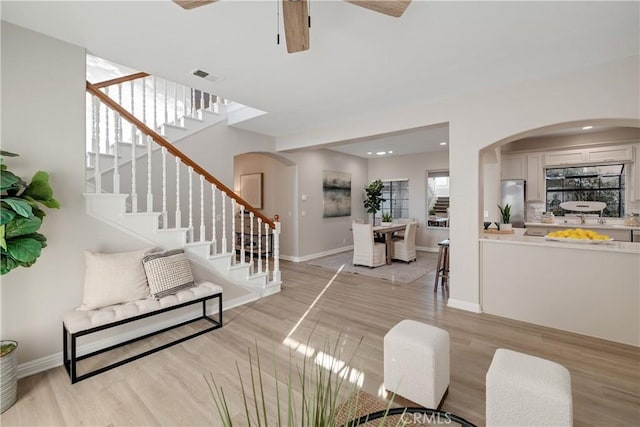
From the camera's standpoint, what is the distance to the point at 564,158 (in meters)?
5.53

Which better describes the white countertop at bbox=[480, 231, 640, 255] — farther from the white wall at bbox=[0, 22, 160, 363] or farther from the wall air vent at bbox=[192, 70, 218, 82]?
the white wall at bbox=[0, 22, 160, 363]

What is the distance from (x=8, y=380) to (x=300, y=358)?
6.59ft

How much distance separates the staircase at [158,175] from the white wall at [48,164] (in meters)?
0.17

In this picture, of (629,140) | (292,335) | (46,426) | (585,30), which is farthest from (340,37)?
(629,140)

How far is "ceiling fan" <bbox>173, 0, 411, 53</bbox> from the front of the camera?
158cm

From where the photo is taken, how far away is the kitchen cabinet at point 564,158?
5.39m

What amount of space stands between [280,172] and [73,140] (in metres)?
4.47

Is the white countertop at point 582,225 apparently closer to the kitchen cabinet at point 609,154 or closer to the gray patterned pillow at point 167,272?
the kitchen cabinet at point 609,154

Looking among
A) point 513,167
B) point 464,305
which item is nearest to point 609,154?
point 513,167

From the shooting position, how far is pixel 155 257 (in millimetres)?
2725

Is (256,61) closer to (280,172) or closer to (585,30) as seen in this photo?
(585,30)

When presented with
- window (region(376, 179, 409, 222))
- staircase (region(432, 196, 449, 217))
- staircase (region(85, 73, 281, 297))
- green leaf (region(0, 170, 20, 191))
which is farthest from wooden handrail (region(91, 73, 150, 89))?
staircase (region(432, 196, 449, 217))

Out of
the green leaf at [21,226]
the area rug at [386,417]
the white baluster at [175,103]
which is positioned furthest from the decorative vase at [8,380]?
the white baluster at [175,103]

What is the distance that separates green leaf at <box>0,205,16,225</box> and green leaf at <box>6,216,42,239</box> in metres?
0.05
